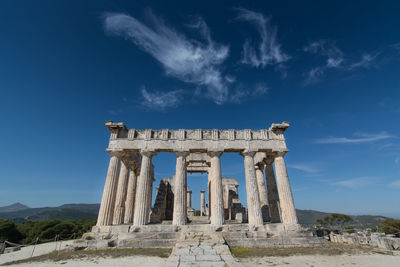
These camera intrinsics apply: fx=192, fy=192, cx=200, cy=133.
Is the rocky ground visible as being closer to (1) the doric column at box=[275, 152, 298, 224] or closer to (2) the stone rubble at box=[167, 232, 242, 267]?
(2) the stone rubble at box=[167, 232, 242, 267]

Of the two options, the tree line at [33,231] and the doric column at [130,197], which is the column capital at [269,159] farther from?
the tree line at [33,231]

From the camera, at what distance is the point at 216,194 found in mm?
16578

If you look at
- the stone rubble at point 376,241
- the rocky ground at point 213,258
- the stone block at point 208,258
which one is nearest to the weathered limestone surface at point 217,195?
the rocky ground at point 213,258

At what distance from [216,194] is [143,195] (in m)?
6.22

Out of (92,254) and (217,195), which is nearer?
(92,254)

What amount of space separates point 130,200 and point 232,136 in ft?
41.2

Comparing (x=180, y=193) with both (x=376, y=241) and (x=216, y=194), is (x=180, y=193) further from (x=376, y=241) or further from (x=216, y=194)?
(x=376, y=241)

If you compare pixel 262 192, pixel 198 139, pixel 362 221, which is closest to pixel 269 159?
pixel 262 192

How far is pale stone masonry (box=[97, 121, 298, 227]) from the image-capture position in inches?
637

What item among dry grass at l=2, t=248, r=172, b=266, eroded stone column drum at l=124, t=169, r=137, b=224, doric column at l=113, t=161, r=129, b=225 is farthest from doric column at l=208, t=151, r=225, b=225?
eroded stone column drum at l=124, t=169, r=137, b=224

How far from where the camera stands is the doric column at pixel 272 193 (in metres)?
18.9

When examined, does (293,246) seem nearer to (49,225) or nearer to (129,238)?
(129,238)

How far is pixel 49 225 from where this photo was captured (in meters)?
36.9

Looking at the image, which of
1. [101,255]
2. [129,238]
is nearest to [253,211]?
[129,238]
